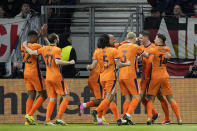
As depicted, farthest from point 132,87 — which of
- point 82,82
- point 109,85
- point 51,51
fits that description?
point 82,82

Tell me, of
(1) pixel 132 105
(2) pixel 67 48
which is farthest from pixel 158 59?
(2) pixel 67 48

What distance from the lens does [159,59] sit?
14992mm

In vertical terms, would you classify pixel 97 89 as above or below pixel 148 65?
below

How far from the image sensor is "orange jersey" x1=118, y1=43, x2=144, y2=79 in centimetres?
1451

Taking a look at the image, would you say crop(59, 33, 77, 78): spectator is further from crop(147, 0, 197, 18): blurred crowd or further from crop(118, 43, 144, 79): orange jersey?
crop(147, 0, 197, 18): blurred crowd

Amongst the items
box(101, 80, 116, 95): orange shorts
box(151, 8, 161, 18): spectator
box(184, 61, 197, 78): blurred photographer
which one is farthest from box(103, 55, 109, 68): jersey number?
box(151, 8, 161, 18): spectator

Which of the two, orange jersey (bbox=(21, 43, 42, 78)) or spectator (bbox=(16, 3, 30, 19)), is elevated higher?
spectator (bbox=(16, 3, 30, 19))

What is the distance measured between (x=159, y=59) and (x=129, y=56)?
2.91ft

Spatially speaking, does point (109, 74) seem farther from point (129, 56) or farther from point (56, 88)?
point (56, 88)

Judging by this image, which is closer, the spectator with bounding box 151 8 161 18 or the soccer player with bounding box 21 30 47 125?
the soccer player with bounding box 21 30 47 125

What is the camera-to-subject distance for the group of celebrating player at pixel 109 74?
1443cm

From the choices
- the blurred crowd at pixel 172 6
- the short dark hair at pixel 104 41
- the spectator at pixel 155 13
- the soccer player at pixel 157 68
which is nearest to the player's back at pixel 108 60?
the short dark hair at pixel 104 41

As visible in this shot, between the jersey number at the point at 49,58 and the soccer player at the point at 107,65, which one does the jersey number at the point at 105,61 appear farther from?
the jersey number at the point at 49,58

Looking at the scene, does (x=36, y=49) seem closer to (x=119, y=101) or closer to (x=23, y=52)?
(x=23, y=52)
